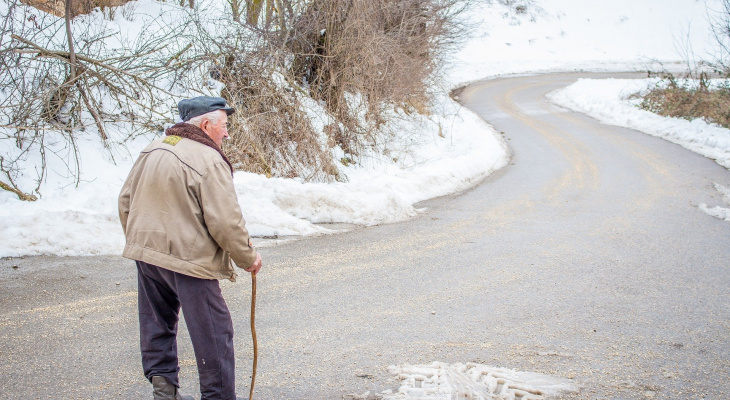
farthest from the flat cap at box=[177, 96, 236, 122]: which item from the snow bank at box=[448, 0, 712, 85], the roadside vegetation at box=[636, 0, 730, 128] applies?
the snow bank at box=[448, 0, 712, 85]

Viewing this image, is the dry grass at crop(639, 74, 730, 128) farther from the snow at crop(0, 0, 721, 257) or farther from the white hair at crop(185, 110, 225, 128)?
the white hair at crop(185, 110, 225, 128)

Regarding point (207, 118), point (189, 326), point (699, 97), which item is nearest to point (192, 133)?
point (207, 118)

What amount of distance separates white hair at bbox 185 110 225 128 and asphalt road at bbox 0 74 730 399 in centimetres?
172

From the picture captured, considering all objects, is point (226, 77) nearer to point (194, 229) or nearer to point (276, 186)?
point (276, 186)

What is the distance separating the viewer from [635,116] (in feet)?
63.7

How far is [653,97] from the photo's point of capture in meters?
21.2

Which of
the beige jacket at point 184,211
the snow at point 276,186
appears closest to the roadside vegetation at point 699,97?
the snow at point 276,186

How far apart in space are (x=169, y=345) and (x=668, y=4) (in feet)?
209

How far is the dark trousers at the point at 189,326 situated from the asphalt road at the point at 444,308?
0.49 meters

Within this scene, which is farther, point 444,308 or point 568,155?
point 568,155

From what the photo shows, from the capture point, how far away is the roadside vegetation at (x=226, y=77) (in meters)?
8.23

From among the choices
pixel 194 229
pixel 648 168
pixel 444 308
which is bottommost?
pixel 444 308

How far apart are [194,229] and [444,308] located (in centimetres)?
278

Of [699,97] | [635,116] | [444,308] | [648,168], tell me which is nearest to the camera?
[444,308]
